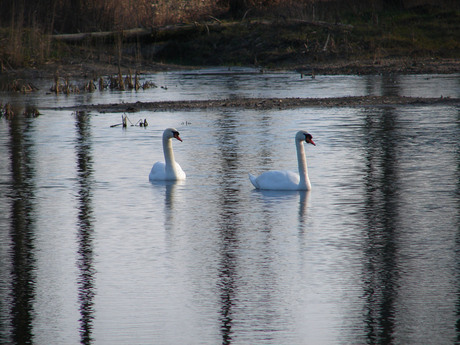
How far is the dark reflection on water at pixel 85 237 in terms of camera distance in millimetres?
6562

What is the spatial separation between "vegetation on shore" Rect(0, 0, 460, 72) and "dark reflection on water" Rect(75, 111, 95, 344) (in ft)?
71.8

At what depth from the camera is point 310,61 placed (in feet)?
132

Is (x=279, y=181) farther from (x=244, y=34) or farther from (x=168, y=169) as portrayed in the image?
→ (x=244, y=34)

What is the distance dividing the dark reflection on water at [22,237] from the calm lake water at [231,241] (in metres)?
0.02

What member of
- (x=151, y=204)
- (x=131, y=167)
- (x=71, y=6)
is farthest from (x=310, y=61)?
(x=151, y=204)

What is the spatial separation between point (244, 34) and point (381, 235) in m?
34.8

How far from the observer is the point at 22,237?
946 centimetres

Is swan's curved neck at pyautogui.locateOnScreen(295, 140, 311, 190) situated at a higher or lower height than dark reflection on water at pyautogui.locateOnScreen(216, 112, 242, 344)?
higher

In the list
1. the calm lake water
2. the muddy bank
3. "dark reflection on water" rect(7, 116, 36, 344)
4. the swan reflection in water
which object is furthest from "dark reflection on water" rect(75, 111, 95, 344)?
the muddy bank

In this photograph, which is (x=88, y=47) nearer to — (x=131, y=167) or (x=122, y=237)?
(x=131, y=167)

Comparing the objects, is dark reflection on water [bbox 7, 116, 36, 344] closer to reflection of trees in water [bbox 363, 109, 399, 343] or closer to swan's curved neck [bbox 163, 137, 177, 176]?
swan's curved neck [bbox 163, 137, 177, 176]

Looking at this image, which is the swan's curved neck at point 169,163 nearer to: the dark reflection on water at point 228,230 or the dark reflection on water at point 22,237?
the dark reflection on water at point 228,230

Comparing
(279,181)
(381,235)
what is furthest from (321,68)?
(381,235)

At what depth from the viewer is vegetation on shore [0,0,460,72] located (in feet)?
130
